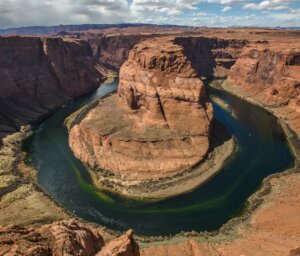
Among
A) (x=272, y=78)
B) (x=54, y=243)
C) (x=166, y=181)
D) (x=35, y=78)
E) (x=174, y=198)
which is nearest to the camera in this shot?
(x=54, y=243)

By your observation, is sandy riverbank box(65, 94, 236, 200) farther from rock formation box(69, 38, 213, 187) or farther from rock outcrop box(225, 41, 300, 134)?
rock outcrop box(225, 41, 300, 134)

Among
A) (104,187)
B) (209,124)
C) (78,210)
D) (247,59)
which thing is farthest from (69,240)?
(247,59)

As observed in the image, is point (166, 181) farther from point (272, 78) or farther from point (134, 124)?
point (272, 78)

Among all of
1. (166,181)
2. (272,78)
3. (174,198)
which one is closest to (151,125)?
(166,181)

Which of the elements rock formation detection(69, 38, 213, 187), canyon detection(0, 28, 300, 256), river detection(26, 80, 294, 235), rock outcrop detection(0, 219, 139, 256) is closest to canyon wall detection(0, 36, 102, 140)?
canyon detection(0, 28, 300, 256)

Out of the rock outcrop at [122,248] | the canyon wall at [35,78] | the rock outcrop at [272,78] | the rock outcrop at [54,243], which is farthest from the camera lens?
the rock outcrop at [272,78]

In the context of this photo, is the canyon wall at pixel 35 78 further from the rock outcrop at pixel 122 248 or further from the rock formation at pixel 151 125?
the rock outcrop at pixel 122 248

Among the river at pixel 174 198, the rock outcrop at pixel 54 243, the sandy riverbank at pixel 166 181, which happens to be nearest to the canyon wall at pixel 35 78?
the river at pixel 174 198
